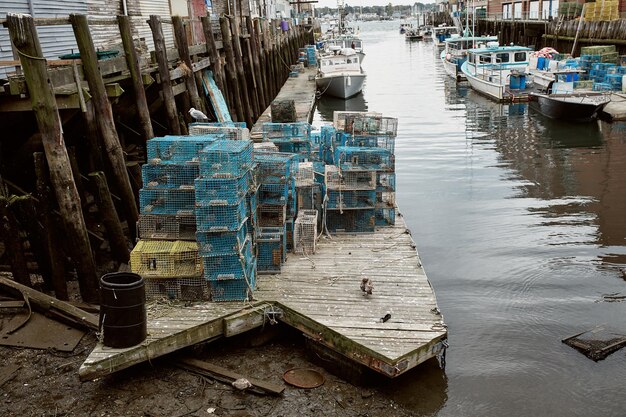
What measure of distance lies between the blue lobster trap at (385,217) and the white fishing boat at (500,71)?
2354 cm

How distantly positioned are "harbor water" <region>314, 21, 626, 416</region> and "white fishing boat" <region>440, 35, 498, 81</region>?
1573 centimetres

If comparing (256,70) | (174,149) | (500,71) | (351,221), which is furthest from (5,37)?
(500,71)

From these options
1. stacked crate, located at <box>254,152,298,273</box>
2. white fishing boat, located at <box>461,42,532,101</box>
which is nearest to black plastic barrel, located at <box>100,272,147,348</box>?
stacked crate, located at <box>254,152,298,273</box>

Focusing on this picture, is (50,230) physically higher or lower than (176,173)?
lower

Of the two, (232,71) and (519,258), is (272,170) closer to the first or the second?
(519,258)

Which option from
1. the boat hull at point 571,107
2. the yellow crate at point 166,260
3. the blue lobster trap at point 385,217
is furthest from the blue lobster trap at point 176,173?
the boat hull at point 571,107

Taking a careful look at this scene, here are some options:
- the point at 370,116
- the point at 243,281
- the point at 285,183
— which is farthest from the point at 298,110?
Result: the point at 243,281

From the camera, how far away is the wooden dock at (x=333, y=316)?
689cm

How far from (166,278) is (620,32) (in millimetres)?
34474

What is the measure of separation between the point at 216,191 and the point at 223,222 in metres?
0.38

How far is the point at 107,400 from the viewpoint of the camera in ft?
22.0

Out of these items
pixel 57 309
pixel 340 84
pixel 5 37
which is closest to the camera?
pixel 57 309

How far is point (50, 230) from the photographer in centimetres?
816

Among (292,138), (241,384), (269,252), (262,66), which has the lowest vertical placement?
(241,384)
